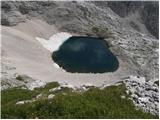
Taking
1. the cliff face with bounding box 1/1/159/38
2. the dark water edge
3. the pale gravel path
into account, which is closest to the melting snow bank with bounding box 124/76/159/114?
the pale gravel path

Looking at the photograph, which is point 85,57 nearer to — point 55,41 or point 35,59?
point 55,41

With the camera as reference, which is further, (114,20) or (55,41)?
(114,20)

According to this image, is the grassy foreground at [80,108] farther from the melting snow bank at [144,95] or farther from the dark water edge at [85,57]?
the dark water edge at [85,57]

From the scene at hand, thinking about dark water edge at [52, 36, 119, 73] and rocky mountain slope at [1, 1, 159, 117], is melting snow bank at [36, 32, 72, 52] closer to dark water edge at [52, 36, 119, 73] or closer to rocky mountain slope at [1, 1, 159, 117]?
dark water edge at [52, 36, 119, 73]

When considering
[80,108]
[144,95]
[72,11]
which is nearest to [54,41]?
[72,11]

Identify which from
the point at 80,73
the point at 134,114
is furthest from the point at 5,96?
the point at 80,73

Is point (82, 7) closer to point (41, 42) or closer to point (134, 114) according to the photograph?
point (41, 42)
